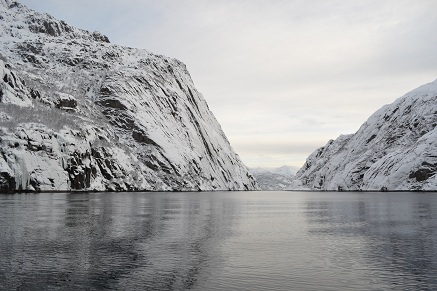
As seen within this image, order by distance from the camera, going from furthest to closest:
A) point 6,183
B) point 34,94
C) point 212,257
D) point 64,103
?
point 64,103 → point 34,94 → point 6,183 → point 212,257

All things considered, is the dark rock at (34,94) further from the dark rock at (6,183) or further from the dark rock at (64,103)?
the dark rock at (6,183)

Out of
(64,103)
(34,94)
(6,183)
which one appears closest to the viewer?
(6,183)

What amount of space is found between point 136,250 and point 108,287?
30.4ft

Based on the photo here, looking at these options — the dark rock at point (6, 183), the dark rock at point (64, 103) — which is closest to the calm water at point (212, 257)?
the dark rock at point (6, 183)

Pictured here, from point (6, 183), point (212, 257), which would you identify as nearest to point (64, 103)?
point (6, 183)

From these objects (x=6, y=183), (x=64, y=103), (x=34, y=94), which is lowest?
(x=6, y=183)

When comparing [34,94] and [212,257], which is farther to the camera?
[34,94]

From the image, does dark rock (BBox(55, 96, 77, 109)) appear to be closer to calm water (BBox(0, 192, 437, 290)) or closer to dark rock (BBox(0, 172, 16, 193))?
dark rock (BBox(0, 172, 16, 193))

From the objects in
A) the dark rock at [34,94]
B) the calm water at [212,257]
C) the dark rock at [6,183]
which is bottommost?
the calm water at [212,257]

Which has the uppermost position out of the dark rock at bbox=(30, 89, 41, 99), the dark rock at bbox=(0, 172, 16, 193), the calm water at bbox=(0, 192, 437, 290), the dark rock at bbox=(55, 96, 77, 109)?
the dark rock at bbox=(30, 89, 41, 99)

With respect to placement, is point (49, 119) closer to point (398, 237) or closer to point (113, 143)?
point (113, 143)

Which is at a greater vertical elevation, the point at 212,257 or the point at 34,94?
the point at 34,94

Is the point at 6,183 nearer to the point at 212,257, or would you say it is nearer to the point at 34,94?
the point at 34,94

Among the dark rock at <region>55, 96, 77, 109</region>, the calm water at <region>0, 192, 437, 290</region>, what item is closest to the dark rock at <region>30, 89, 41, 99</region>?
the dark rock at <region>55, 96, 77, 109</region>
